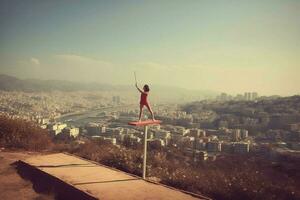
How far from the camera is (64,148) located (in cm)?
1077

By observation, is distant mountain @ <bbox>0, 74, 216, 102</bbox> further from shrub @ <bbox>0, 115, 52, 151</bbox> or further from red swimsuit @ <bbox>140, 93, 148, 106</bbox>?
red swimsuit @ <bbox>140, 93, 148, 106</bbox>

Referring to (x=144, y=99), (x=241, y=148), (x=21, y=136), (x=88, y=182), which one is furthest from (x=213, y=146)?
(x=88, y=182)

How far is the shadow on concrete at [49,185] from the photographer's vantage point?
575 centimetres

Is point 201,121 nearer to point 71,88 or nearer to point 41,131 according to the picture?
point 41,131

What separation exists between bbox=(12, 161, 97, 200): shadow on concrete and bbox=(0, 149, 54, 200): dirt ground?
131mm

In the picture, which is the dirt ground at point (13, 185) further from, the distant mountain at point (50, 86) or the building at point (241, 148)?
the distant mountain at point (50, 86)

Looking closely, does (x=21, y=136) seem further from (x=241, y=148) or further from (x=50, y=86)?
(x=50, y=86)

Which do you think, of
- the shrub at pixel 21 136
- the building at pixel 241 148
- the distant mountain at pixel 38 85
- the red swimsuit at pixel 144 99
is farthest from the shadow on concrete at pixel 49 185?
the distant mountain at pixel 38 85

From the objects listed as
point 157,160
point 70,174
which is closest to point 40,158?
point 70,174

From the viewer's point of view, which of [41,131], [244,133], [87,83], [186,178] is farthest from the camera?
[87,83]

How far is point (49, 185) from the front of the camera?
653cm

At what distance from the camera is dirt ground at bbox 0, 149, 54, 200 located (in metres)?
5.87

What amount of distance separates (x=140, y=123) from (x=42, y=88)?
10004 cm

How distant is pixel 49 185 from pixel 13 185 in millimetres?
802
